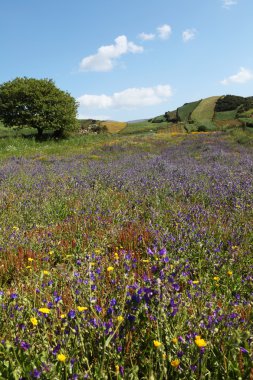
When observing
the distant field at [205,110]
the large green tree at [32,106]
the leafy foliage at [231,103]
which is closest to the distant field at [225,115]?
the distant field at [205,110]

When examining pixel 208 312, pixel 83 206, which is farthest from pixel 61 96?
pixel 208 312

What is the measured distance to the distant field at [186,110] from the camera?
50016mm

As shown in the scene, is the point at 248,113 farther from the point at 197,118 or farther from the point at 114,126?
the point at 114,126

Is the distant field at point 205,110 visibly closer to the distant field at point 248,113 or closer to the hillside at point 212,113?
the hillside at point 212,113

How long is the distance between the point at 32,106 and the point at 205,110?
2941cm

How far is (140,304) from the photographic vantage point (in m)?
2.10

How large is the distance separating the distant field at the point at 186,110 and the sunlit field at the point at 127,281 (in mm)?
42890

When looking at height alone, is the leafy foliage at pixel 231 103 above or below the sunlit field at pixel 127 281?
above

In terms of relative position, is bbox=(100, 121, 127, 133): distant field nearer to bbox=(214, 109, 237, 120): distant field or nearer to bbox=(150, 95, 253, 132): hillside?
bbox=(150, 95, 253, 132): hillside

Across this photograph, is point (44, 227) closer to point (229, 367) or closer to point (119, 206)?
point (119, 206)

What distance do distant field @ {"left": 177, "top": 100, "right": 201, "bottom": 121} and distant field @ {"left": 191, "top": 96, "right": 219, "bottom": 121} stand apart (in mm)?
874

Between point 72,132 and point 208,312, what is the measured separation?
105 ft

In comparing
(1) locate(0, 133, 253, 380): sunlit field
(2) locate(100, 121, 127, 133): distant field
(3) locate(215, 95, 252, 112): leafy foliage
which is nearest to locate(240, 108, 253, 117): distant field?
(3) locate(215, 95, 252, 112): leafy foliage

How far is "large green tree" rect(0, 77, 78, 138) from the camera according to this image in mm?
28766
